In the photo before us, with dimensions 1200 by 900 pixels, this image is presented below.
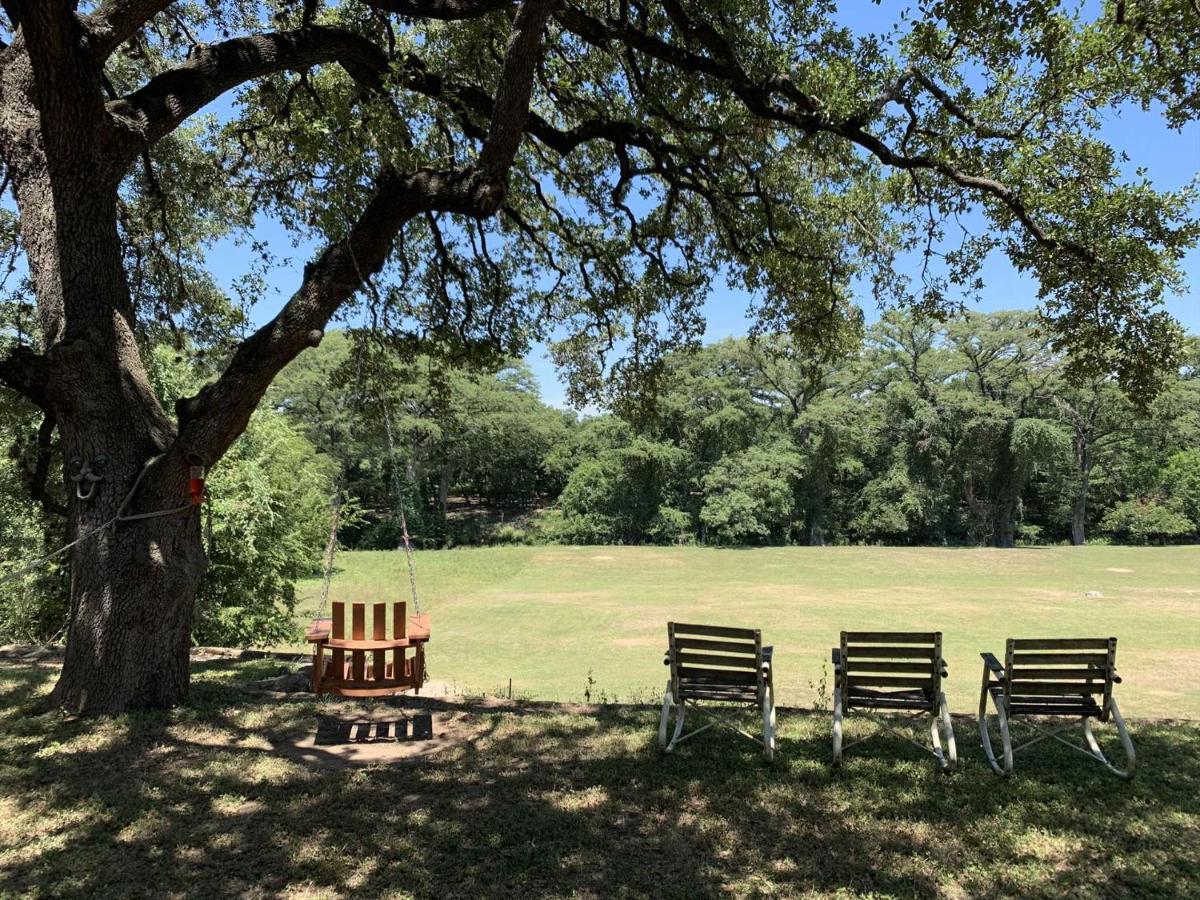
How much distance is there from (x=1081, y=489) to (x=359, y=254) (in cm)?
4466

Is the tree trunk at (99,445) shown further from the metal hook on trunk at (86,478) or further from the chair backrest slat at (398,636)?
the chair backrest slat at (398,636)

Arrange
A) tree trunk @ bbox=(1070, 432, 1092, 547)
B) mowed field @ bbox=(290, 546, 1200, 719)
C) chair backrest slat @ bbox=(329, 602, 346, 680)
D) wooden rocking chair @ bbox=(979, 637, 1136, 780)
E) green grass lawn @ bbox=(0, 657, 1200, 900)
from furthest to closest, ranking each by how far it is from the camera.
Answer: tree trunk @ bbox=(1070, 432, 1092, 547), mowed field @ bbox=(290, 546, 1200, 719), chair backrest slat @ bbox=(329, 602, 346, 680), wooden rocking chair @ bbox=(979, 637, 1136, 780), green grass lawn @ bbox=(0, 657, 1200, 900)

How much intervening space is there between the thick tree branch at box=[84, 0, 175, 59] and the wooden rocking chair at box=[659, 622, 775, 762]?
5658 mm

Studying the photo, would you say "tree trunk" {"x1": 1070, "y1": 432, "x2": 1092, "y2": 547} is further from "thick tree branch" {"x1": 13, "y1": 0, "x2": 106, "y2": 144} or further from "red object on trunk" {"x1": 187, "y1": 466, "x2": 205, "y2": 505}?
"thick tree branch" {"x1": 13, "y1": 0, "x2": 106, "y2": 144}

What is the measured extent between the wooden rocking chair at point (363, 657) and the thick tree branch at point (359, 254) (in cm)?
168

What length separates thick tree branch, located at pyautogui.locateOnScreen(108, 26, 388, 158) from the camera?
5277 mm

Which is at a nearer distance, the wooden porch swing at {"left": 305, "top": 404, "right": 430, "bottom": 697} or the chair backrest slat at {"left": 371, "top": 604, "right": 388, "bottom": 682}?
the wooden porch swing at {"left": 305, "top": 404, "right": 430, "bottom": 697}

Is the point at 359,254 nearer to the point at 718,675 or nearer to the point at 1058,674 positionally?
the point at 718,675

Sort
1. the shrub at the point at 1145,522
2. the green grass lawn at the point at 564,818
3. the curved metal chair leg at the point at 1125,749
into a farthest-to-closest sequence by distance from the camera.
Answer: the shrub at the point at 1145,522
the curved metal chair leg at the point at 1125,749
the green grass lawn at the point at 564,818

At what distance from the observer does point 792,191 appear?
365 inches

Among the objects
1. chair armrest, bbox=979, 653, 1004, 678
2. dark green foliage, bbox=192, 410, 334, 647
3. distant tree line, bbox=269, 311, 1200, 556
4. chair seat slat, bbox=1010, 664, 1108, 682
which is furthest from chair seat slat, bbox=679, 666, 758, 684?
distant tree line, bbox=269, 311, 1200, 556

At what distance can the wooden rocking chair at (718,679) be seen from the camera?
193 inches

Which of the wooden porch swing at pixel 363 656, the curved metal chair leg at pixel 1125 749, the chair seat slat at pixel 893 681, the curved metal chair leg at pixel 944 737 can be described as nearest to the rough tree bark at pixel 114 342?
the wooden porch swing at pixel 363 656

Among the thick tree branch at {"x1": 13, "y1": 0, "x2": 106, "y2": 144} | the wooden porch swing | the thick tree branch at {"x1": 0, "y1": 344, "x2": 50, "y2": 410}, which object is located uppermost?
the thick tree branch at {"x1": 13, "y1": 0, "x2": 106, "y2": 144}
